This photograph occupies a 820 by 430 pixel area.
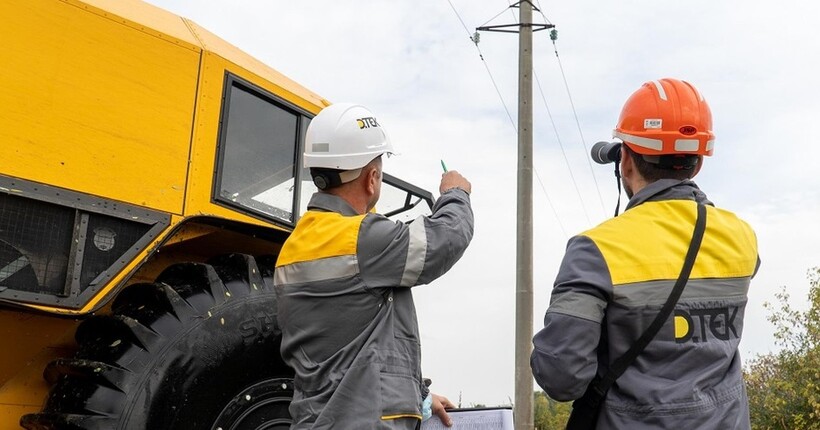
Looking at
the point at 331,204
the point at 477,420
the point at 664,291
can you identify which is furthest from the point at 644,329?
the point at 331,204

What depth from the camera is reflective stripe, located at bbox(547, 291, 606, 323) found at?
246 centimetres

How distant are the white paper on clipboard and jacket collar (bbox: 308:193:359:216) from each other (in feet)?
3.02

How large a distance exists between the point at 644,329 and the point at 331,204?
1233 millimetres

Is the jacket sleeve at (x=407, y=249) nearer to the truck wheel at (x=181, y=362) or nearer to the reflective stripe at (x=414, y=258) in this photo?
the reflective stripe at (x=414, y=258)

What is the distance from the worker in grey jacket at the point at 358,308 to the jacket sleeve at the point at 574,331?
0.56 m

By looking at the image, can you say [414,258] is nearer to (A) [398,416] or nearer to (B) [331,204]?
(B) [331,204]

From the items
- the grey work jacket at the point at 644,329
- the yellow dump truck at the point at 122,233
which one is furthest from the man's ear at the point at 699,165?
the yellow dump truck at the point at 122,233

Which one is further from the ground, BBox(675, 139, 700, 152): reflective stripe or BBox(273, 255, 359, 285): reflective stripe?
BBox(675, 139, 700, 152): reflective stripe

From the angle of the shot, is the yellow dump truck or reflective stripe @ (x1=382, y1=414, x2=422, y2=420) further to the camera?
the yellow dump truck

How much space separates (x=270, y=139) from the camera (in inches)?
183

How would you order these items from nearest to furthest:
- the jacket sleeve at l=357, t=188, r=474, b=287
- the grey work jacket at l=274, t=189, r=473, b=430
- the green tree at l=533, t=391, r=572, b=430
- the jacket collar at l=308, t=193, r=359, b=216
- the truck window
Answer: the grey work jacket at l=274, t=189, r=473, b=430, the jacket sleeve at l=357, t=188, r=474, b=287, the jacket collar at l=308, t=193, r=359, b=216, the truck window, the green tree at l=533, t=391, r=572, b=430

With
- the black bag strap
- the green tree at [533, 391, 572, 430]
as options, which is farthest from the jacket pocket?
the green tree at [533, 391, 572, 430]

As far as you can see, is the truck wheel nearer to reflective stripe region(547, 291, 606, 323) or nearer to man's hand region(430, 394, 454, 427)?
man's hand region(430, 394, 454, 427)

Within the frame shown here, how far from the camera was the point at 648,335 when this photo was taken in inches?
97.3
